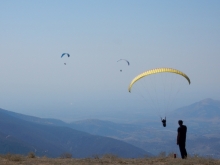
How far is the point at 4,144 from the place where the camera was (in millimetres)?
175250

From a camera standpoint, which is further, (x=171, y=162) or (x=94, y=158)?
(x=94, y=158)

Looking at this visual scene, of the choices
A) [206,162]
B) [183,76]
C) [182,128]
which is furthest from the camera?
[183,76]

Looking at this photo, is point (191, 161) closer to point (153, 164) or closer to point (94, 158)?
point (153, 164)

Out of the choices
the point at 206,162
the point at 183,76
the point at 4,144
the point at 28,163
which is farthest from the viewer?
the point at 4,144

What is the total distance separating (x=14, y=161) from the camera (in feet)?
73.7

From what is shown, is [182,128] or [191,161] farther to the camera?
[182,128]

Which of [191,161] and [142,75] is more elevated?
[142,75]

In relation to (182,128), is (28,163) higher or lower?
lower

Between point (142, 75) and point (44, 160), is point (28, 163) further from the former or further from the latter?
point (142, 75)

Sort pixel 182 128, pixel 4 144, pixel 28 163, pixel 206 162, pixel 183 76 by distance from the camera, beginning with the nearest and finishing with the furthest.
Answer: pixel 206 162
pixel 28 163
pixel 182 128
pixel 183 76
pixel 4 144

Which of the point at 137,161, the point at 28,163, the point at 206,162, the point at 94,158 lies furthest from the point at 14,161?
the point at 206,162

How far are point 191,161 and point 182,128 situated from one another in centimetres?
328

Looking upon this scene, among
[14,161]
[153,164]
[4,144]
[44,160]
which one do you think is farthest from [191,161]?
[4,144]

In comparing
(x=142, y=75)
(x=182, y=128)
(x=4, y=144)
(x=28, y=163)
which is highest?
(x=4, y=144)
